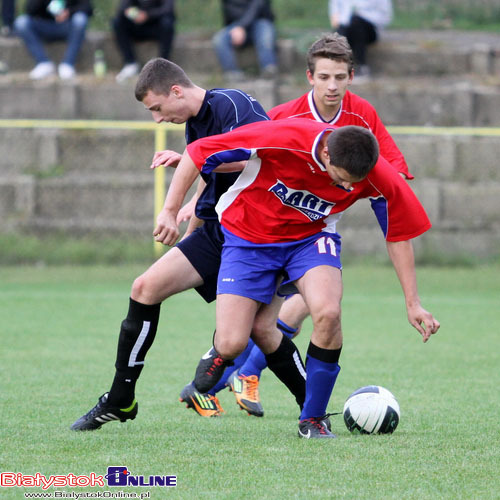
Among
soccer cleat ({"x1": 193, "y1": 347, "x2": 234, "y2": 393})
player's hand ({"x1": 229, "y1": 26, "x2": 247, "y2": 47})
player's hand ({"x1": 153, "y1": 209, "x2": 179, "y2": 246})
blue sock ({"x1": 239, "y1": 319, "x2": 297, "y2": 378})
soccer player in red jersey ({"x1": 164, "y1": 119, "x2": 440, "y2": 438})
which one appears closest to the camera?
player's hand ({"x1": 153, "y1": 209, "x2": 179, "y2": 246})

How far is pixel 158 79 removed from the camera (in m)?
4.59

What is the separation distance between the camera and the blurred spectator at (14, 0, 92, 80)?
14.2 metres

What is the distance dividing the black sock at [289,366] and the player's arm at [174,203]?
836mm

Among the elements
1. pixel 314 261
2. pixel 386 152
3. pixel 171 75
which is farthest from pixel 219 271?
pixel 386 152

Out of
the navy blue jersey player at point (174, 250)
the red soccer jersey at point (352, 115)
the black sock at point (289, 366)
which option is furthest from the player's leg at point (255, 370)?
the red soccer jersey at point (352, 115)

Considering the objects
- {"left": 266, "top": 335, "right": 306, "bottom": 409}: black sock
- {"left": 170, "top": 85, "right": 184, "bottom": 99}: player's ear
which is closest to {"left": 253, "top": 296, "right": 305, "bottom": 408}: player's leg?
{"left": 266, "top": 335, "right": 306, "bottom": 409}: black sock

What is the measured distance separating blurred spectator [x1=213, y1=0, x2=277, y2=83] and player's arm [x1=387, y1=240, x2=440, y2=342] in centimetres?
1031

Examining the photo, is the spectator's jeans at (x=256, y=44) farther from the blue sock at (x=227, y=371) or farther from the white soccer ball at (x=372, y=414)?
the white soccer ball at (x=372, y=414)

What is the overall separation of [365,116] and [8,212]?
8.83 meters

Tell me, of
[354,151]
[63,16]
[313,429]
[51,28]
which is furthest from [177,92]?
[51,28]

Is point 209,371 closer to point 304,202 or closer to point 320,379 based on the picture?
point 320,379

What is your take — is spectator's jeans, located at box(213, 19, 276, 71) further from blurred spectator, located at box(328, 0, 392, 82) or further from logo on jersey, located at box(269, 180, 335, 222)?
logo on jersey, located at box(269, 180, 335, 222)

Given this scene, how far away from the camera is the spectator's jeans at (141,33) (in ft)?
46.5

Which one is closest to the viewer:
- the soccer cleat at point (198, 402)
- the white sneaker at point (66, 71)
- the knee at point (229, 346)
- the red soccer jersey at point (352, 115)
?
the knee at point (229, 346)
